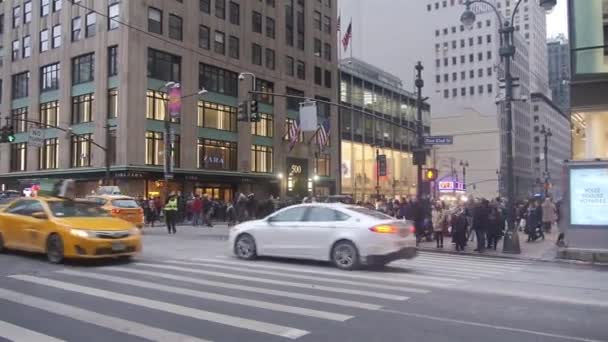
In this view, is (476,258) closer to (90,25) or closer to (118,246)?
(118,246)

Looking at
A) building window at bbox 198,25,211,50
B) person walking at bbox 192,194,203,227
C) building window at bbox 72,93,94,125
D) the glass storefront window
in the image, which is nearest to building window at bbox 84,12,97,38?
building window at bbox 72,93,94,125

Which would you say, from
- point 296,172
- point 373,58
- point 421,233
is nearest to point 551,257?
point 421,233

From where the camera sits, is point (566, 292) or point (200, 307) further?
point (566, 292)

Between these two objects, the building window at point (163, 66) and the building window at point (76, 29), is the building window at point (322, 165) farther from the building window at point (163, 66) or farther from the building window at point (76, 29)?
the building window at point (76, 29)

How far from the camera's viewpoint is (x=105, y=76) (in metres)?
40.9

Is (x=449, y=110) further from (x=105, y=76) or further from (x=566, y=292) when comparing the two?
(x=566, y=292)

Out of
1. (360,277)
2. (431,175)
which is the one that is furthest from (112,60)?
(360,277)

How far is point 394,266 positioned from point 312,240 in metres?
2.07

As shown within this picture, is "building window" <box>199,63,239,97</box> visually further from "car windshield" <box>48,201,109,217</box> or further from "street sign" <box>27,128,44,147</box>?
"car windshield" <box>48,201,109,217</box>

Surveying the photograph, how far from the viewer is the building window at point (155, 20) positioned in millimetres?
41375

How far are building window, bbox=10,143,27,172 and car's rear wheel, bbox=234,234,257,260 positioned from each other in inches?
1581

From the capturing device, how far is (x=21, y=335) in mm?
6242

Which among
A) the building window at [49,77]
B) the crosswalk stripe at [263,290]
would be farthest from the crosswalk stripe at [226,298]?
the building window at [49,77]

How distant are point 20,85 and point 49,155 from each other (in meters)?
8.64
